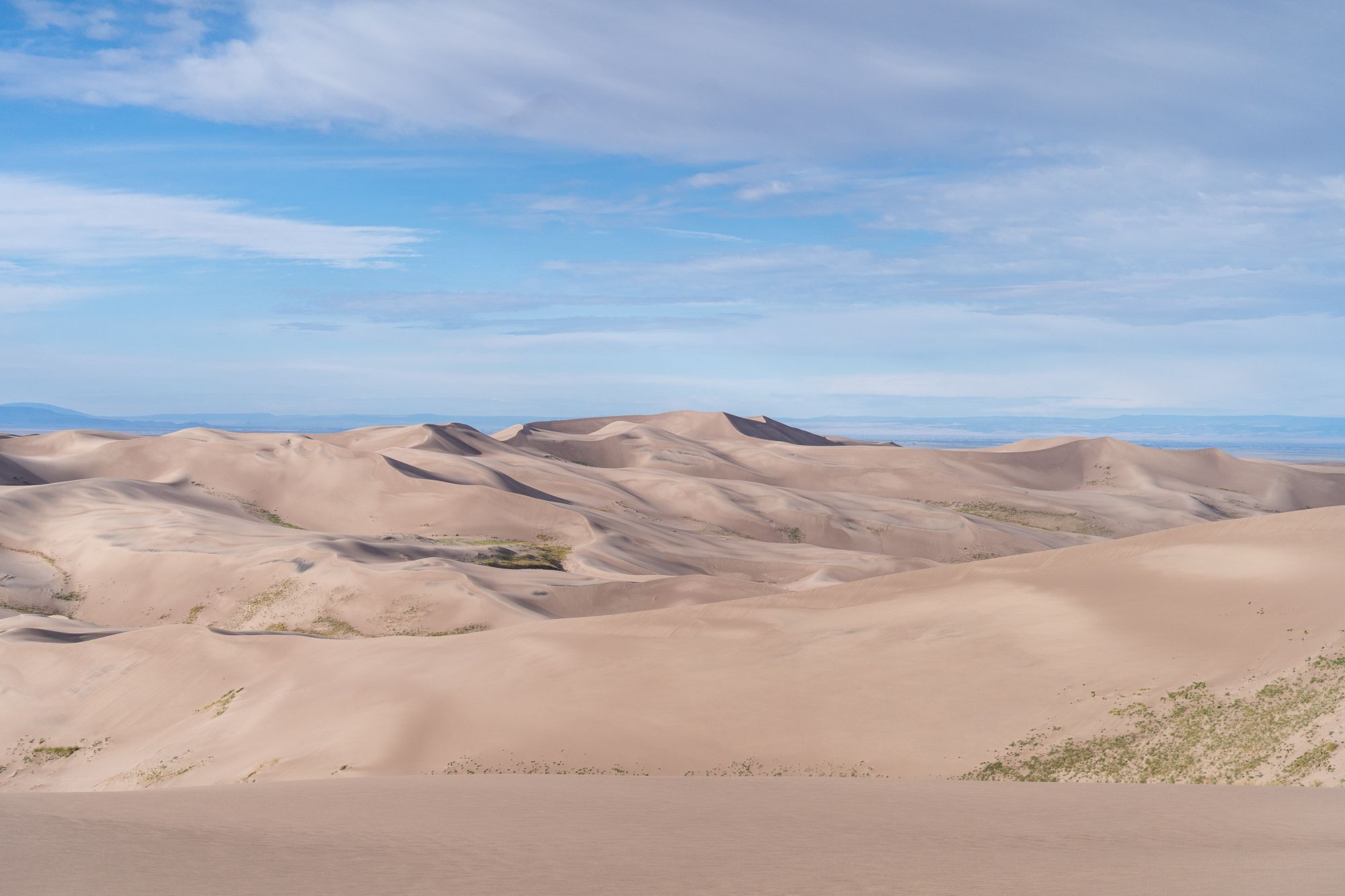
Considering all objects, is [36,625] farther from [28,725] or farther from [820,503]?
[820,503]

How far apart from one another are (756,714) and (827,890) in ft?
39.0

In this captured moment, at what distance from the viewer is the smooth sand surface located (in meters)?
8.95

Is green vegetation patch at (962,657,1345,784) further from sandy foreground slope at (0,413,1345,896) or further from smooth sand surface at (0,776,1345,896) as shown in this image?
smooth sand surface at (0,776,1345,896)

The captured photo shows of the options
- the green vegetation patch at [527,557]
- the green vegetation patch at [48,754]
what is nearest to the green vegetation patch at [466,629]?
the green vegetation patch at [527,557]

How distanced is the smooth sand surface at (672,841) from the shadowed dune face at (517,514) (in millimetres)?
Answer: 23156

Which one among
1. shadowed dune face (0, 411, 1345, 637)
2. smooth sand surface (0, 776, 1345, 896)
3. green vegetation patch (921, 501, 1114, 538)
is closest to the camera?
smooth sand surface (0, 776, 1345, 896)

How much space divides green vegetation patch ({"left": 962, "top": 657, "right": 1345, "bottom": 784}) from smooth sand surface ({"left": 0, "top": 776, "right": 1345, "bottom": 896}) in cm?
194

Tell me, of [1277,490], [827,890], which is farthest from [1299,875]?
[1277,490]

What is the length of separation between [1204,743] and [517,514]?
46.3m

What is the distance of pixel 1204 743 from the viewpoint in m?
16.8

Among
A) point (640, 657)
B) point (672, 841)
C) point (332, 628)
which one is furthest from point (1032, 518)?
point (672, 841)

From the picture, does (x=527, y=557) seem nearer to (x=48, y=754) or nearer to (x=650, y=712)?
(x=48, y=754)

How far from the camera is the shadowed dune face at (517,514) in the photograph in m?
40.8

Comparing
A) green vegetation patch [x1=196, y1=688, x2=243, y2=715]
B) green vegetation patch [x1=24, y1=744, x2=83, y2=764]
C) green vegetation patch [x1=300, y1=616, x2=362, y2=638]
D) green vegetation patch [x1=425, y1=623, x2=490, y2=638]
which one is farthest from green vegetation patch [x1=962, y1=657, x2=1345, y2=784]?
green vegetation patch [x1=300, y1=616, x2=362, y2=638]
